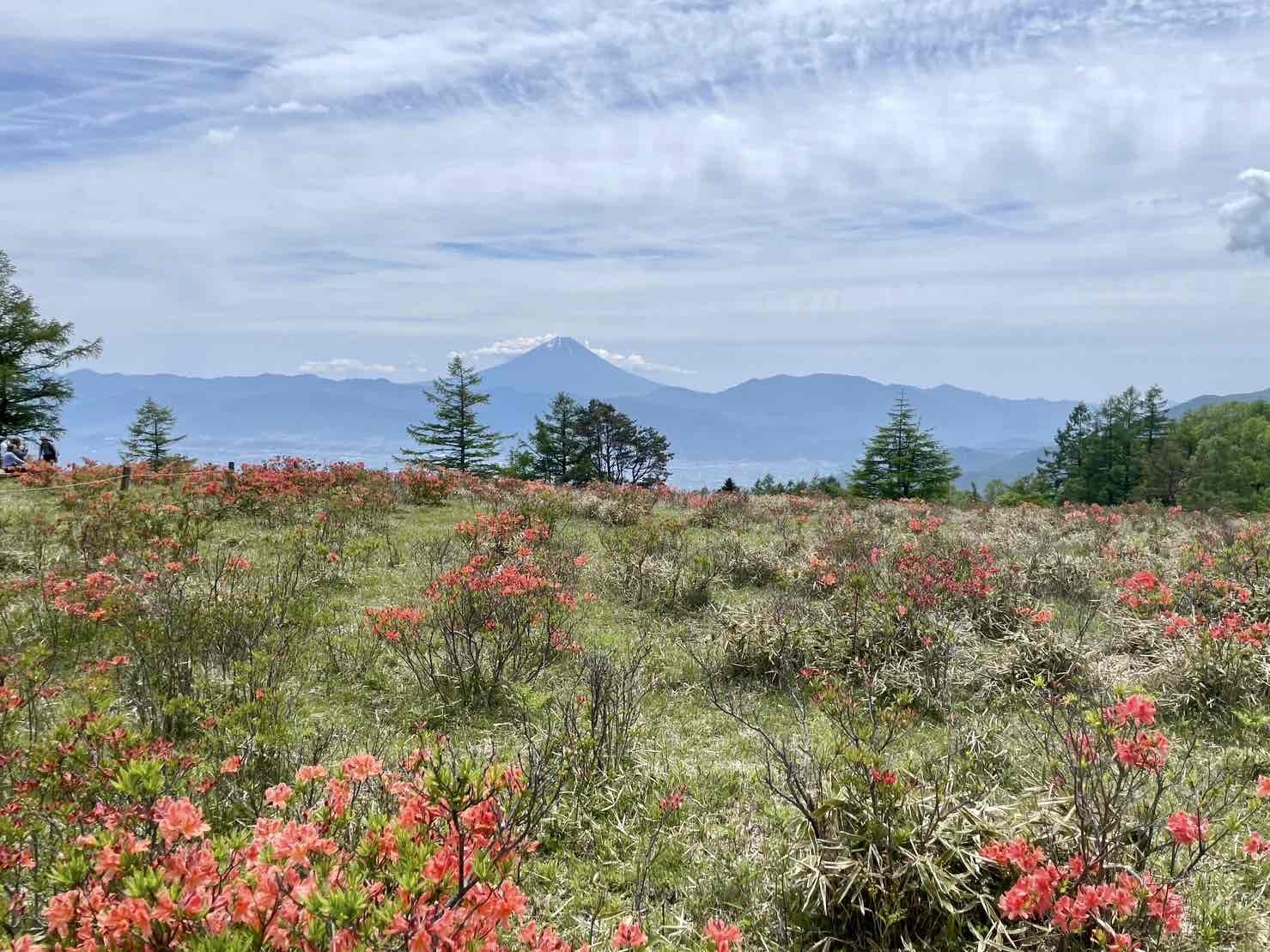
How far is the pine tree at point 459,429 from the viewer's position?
5000cm

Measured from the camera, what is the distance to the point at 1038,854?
3.11 m

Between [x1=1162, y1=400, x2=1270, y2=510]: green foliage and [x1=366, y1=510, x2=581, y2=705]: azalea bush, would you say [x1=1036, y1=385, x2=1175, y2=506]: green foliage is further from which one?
[x1=366, y1=510, x2=581, y2=705]: azalea bush

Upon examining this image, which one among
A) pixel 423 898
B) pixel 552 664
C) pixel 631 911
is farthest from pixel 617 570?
pixel 423 898

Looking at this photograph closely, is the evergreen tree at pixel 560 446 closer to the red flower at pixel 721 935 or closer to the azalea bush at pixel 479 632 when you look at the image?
the azalea bush at pixel 479 632

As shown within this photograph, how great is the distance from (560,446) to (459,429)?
11.9m

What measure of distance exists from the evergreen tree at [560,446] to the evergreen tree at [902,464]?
76.5ft

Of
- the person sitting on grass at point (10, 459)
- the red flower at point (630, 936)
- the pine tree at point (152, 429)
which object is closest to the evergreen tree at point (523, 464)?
the pine tree at point (152, 429)

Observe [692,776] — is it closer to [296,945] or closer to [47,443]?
[296,945]

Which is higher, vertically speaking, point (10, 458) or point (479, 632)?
point (10, 458)

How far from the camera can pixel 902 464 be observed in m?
46.9

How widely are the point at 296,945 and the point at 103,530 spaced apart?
10455 mm

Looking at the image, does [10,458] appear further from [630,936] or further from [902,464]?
[902,464]

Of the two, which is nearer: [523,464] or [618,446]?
[523,464]

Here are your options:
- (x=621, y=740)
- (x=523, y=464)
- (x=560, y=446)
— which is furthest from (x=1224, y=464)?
(x=621, y=740)
